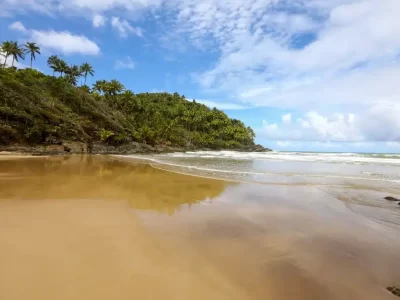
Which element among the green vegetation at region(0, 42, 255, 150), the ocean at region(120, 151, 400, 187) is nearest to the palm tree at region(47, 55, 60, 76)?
the green vegetation at region(0, 42, 255, 150)

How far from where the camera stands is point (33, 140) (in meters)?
31.4

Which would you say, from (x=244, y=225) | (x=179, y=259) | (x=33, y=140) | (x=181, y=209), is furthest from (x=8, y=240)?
(x=33, y=140)

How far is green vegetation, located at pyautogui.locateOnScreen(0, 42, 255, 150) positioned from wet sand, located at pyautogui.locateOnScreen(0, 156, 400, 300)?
94.0 feet

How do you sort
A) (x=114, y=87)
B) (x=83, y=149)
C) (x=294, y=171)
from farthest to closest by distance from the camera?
(x=114, y=87) < (x=83, y=149) < (x=294, y=171)

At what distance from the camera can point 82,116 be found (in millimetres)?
44594

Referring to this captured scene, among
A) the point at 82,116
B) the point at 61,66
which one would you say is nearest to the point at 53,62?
the point at 61,66

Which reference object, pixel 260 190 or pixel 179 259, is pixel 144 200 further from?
pixel 260 190

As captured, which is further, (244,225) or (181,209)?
(181,209)

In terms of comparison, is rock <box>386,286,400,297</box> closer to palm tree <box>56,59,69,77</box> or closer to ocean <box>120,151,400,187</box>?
ocean <box>120,151,400,187</box>

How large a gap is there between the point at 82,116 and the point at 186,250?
45822mm

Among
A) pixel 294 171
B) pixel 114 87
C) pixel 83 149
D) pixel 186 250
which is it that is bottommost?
pixel 186 250

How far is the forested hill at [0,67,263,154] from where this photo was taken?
1227 inches

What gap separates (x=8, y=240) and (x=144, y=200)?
3.98 m

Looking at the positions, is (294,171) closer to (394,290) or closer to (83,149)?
(394,290)
